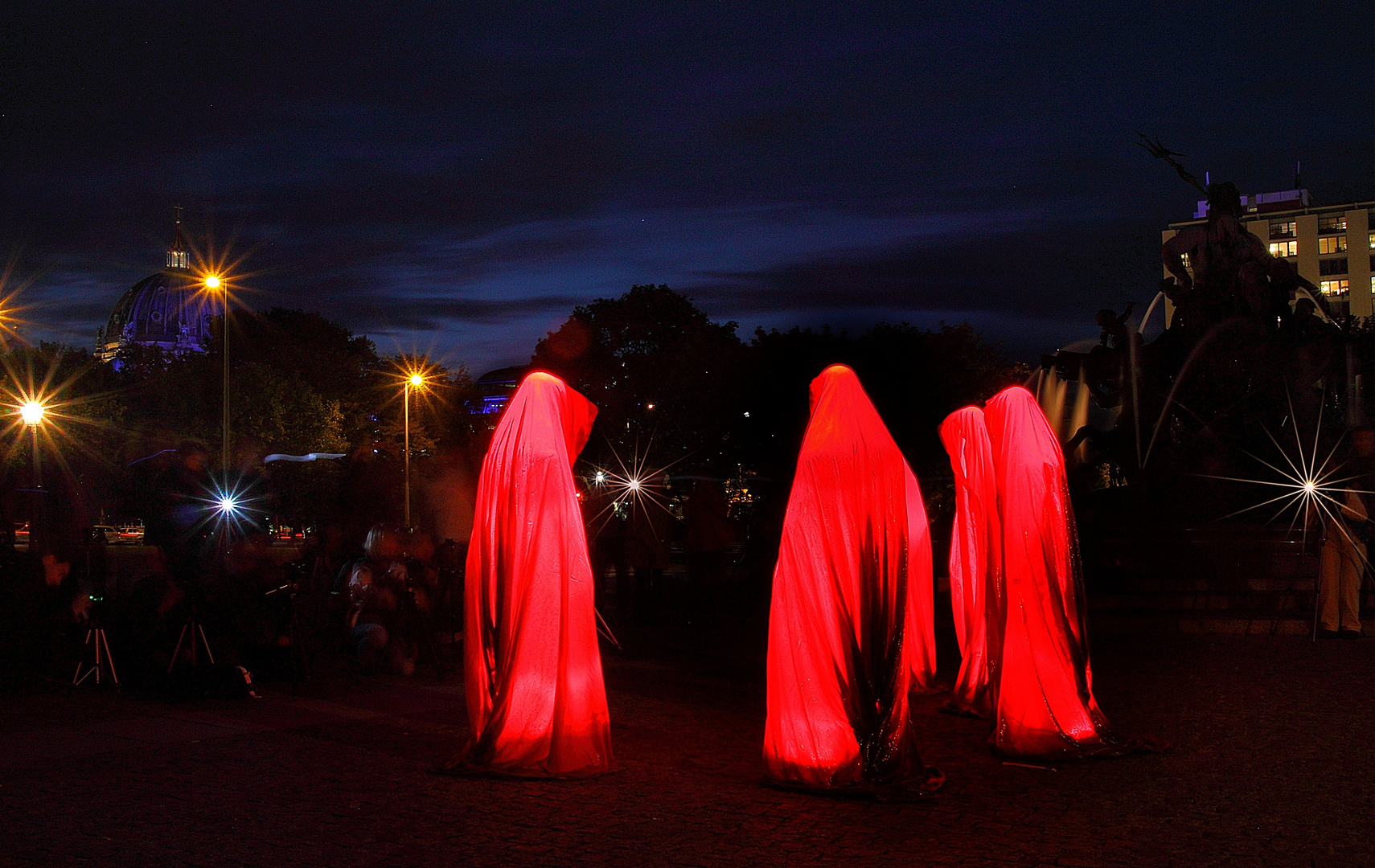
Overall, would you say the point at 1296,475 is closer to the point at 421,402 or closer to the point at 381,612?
the point at 381,612

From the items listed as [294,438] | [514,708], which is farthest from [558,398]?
[294,438]

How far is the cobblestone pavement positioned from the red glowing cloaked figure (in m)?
0.27

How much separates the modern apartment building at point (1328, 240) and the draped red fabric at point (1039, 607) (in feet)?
355

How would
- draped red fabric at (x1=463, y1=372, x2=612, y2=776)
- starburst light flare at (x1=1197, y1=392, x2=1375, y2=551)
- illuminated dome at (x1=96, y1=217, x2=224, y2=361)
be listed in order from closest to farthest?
draped red fabric at (x1=463, y1=372, x2=612, y2=776) → starburst light flare at (x1=1197, y1=392, x2=1375, y2=551) → illuminated dome at (x1=96, y1=217, x2=224, y2=361)

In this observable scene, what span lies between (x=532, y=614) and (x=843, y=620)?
1900 millimetres

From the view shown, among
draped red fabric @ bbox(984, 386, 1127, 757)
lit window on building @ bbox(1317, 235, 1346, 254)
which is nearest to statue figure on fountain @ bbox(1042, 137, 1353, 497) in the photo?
draped red fabric @ bbox(984, 386, 1127, 757)

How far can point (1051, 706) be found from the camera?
24.9 ft

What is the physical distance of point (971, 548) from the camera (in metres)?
9.63

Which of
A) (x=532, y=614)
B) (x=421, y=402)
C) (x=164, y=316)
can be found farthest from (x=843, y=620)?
(x=164, y=316)

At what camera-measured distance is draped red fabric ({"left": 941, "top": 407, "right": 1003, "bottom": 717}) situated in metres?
8.73

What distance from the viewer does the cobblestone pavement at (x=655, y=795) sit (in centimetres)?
546

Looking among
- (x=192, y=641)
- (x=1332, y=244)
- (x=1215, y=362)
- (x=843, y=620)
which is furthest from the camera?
(x=1332, y=244)

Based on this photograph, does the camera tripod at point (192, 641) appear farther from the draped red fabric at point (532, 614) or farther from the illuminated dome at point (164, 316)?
the illuminated dome at point (164, 316)

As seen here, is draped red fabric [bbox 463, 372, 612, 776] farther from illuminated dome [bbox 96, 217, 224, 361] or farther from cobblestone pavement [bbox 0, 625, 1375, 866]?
illuminated dome [bbox 96, 217, 224, 361]
